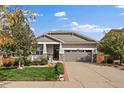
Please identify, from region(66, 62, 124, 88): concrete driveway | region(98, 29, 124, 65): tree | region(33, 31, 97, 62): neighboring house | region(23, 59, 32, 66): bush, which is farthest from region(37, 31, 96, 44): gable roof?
region(66, 62, 124, 88): concrete driveway

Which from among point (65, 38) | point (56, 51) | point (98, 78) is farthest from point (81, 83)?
point (65, 38)

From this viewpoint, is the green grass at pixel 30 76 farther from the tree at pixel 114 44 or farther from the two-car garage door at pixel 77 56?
the two-car garage door at pixel 77 56

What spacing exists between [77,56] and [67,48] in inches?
70.9

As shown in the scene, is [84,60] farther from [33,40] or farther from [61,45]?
[33,40]

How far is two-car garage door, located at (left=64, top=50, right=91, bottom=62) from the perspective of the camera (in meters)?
42.1

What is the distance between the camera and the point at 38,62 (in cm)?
3042

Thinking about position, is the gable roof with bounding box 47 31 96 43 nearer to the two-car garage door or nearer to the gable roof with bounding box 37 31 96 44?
the gable roof with bounding box 37 31 96 44

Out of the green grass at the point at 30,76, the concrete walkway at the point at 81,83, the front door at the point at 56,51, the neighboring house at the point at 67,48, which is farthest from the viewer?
the front door at the point at 56,51

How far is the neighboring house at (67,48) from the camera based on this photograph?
4128cm

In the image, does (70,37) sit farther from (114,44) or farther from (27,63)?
(27,63)

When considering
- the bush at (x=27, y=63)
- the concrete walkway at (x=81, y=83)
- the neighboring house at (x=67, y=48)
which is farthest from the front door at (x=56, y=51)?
the concrete walkway at (x=81, y=83)

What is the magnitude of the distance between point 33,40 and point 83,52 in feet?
55.0

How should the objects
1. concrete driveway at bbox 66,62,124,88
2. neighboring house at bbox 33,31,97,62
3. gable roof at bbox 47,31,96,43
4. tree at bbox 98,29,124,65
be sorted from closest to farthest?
concrete driveway at bbox 66,62,124,88 → tree at bbox 98,29,124,65 → neighboring house at bbox 33,31,97,62 → gable roof at bbox 47,31,96,43

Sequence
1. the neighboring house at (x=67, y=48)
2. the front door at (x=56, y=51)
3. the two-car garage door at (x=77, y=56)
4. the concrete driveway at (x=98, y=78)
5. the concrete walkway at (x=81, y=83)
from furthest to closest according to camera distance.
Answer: the front door at (x=56, y=51) → the two-car garage door at (x=77, y=56) → the neighboring house at (x=67, y=48) → the concrete driveway at (x=98, y=78) → the concrete walkway at (x=81, y=83)
